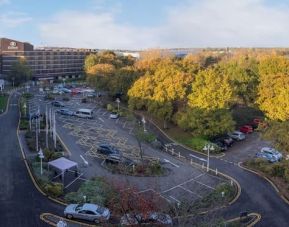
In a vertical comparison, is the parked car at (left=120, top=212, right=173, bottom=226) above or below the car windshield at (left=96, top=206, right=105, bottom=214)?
above

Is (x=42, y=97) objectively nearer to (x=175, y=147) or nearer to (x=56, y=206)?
(x=175, y=147)

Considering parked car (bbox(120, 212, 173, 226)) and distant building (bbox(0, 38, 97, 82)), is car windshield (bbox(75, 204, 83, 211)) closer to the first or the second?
parked car (bbox(120, 212, 173, 226))

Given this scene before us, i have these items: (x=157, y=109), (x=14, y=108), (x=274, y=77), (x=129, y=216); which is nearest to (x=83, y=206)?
(x=129, y=216)

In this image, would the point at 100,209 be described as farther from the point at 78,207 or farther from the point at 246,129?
the point at 246,129

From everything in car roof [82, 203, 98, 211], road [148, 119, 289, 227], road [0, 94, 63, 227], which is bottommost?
road [148, 119, 289, 227]

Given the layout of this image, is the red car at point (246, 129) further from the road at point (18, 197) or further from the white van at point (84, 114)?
the road at point (18, 197)

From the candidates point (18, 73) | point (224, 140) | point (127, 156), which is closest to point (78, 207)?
point (127, 156)

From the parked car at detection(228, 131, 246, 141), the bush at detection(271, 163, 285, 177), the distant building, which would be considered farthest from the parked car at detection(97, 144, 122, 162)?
the distant building
